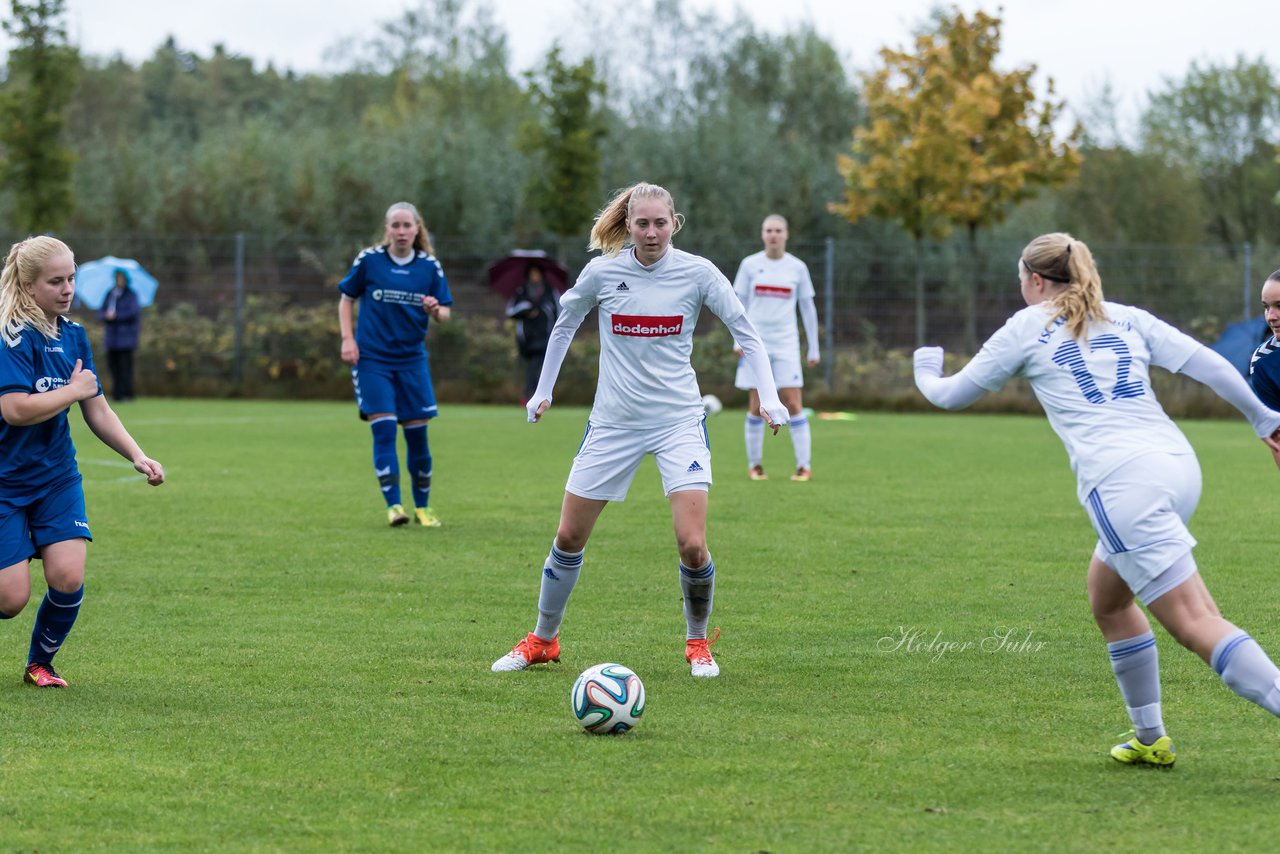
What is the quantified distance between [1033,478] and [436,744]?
10588mm

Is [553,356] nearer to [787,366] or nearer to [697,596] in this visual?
[697,596]

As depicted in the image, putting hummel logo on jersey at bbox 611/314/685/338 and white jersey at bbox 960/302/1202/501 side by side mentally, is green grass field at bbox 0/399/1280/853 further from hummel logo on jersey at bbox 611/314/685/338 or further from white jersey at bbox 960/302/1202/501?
hummel logo on jersey at bbox 611/314/685/338

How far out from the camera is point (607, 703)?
17.8ft

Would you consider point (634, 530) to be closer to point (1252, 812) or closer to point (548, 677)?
point (548, 677)

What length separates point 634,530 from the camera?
36.7 feet

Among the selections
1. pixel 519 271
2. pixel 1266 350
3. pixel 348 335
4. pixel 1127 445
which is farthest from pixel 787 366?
pixel 519 271

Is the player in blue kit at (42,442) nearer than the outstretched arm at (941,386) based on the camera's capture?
No

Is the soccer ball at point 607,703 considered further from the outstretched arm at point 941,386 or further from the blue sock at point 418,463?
the blue sock at point 418,463

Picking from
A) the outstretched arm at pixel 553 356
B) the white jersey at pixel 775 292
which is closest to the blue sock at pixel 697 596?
the outstretched arm at pixel 553 356

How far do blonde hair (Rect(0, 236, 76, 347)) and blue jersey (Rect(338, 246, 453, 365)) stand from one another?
5.25 m

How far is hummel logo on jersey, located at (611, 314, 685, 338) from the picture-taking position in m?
6.68

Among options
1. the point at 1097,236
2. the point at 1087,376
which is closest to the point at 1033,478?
the point at 1087,376

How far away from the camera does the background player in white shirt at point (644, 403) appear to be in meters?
6.62

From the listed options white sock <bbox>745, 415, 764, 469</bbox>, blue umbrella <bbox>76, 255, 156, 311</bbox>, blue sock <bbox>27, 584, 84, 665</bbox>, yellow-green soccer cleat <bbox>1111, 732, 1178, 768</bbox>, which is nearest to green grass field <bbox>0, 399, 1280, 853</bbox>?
yellow-green soccer cleat <bbox>1111, 732, 1178, 768</bbox>
